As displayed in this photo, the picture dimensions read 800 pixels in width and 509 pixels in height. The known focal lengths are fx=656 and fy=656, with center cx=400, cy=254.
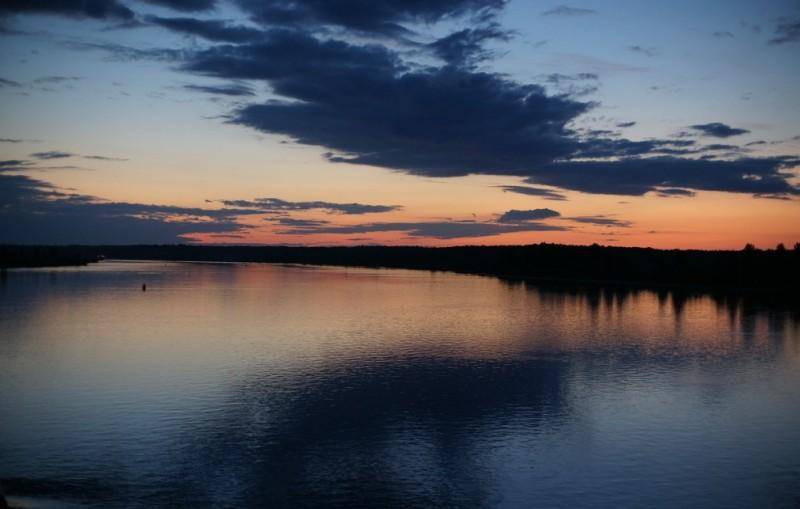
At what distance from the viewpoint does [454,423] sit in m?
21.4

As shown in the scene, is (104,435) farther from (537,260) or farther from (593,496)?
(537,260)

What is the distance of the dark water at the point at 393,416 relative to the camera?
1584 cm

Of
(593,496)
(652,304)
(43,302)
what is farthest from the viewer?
(652,304)

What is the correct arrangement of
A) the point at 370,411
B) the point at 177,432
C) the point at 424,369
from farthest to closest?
the point at 424,369
the point at 370,411
the point at 177,432

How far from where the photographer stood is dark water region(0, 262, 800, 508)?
15.8 meters

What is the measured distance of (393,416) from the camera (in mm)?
22297

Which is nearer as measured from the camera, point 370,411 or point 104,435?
point 104,435

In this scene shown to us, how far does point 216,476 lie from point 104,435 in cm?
534

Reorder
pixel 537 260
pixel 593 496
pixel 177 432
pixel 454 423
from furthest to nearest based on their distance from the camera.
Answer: pixel 537 260 < pixel 454 423 < pixel 177 432 < pixel 593 496

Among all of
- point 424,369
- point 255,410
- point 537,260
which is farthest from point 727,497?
point 537,260

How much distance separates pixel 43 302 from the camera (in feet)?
205

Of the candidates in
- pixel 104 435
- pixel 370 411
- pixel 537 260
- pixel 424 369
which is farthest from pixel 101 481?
pixel 537 260

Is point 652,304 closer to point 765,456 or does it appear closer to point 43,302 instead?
point 765,456

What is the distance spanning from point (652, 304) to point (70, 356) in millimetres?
60424
